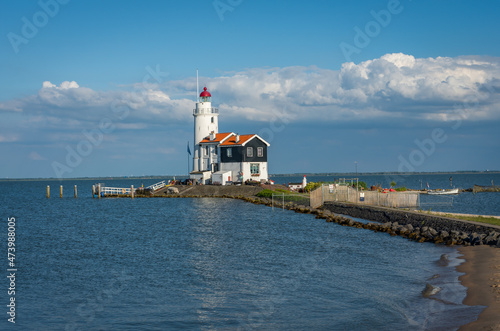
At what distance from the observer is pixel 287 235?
38125 millimetres

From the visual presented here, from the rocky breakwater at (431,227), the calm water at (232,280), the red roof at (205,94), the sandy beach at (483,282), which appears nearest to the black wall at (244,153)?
the red roof at (205,94)

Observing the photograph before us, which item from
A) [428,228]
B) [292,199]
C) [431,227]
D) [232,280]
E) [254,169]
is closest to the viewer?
[232,280]

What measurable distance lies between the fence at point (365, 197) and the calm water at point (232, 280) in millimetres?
7670

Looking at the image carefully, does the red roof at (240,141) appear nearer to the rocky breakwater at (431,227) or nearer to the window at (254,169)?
the window at (254,169)

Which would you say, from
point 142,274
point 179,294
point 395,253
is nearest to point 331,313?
point 179,294

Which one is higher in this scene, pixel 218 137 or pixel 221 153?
pixel 218 137

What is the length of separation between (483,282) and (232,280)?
10343 millimetres

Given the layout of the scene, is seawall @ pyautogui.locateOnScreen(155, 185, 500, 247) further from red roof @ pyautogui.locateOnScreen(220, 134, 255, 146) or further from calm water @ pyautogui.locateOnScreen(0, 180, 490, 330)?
red roof @ pyautogui.locateOnScreen(220, 134, 255, 146)

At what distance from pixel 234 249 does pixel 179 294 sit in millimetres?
11663

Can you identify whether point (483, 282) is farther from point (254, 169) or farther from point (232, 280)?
point (254, 169)

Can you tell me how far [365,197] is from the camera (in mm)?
50375

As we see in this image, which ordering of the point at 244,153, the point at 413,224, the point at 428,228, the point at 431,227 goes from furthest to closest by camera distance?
the point at 244,153
the point at 413,224
the point at 431,227
the point at 428,228

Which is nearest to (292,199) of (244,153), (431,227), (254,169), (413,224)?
(244,153)

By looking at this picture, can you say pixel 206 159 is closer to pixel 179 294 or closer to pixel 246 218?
pixel 246 218
